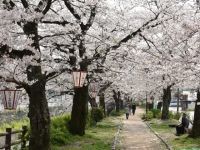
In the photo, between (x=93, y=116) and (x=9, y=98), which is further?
(x=93, y=116)

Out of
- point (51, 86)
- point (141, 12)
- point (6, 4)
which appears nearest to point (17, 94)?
point (6, 4)

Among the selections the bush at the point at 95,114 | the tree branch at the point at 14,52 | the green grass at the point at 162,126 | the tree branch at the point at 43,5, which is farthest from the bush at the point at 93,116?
the tree branch at the point at 14,52

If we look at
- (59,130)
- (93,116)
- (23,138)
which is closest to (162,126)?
(93,116)

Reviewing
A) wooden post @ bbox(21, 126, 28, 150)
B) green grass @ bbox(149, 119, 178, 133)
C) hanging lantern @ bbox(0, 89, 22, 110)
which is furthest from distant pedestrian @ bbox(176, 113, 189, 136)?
hanging lantern @ bbox(0, 89, 22, 110)

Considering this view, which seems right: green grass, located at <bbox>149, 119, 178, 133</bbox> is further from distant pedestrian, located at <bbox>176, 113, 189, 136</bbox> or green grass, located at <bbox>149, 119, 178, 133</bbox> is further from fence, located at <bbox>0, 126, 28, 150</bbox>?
fence, located at <bbox>0, 126, 28, 150</bbox>

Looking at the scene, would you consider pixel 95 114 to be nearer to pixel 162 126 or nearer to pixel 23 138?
pixel 162 126

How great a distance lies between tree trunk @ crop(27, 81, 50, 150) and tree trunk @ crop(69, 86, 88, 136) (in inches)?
358

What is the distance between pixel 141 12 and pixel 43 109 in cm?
919

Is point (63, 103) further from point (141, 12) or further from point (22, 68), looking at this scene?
point (22, 68)

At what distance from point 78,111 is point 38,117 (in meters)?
9.82

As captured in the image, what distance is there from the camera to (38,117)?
15.4 metres

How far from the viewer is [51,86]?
123 ft

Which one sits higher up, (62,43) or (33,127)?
(62,43)

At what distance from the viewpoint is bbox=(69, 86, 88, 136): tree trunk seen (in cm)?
2495
